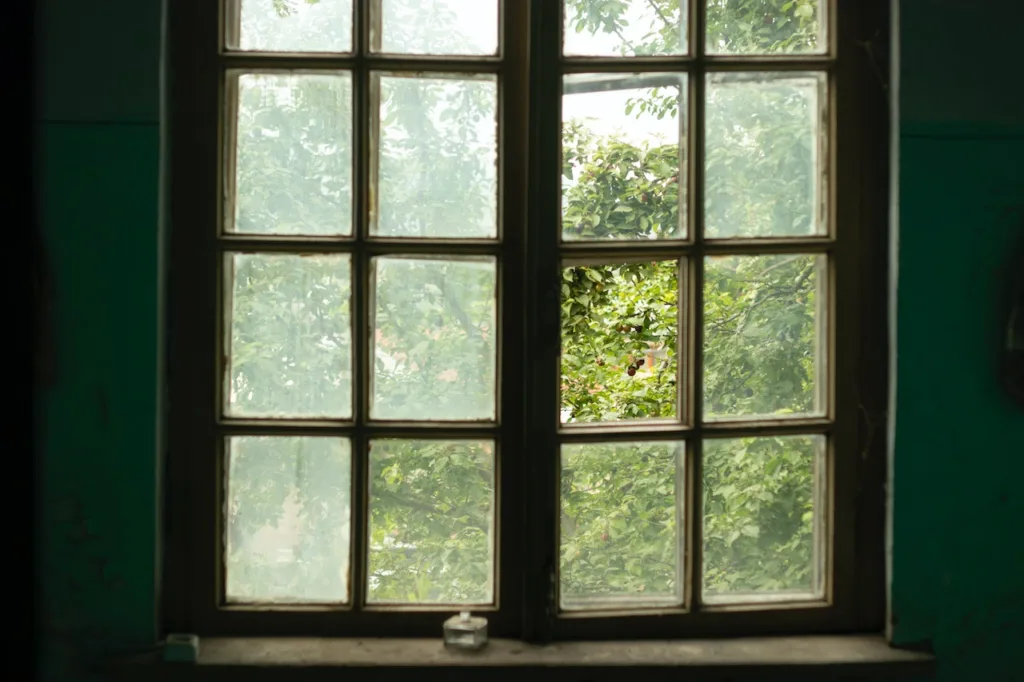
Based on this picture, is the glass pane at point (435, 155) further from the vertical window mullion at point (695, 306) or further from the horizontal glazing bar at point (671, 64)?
the vertical window mullion at point (695, 306)

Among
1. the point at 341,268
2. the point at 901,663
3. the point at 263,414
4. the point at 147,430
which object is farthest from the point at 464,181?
the point at 901,663

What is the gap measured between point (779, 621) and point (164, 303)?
1350 millimetres

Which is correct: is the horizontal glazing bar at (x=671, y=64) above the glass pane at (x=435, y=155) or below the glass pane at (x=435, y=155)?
above

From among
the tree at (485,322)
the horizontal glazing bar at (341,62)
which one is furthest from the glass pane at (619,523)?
the horizontal glazing bar at (341,62)

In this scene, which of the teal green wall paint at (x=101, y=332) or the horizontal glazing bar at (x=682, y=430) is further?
the horizontal glazing bar at (x=682, y=430)

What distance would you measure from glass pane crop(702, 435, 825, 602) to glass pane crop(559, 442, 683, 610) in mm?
70

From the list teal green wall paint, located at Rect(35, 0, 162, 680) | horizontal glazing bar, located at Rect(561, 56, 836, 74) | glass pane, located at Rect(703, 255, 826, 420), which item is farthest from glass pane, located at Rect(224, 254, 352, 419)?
glass pane, located at Rect(703, 255, 826, 420)

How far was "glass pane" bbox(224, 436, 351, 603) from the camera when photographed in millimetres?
1588

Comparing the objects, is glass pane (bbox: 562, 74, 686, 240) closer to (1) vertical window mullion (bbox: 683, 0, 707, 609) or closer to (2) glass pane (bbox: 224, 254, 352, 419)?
(1) vertical window mullion (bbox: 683, 0, 707, 609)

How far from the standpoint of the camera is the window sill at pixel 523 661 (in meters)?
1.49

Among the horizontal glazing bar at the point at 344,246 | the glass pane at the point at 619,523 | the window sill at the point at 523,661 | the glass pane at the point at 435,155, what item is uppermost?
the glass pane at the point at 435,155

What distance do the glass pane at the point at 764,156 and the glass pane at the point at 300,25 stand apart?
721 mm

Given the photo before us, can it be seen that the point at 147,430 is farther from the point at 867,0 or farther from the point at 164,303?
the point at 867,0

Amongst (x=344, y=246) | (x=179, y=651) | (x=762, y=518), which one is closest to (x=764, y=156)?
(x=762, y=518)
